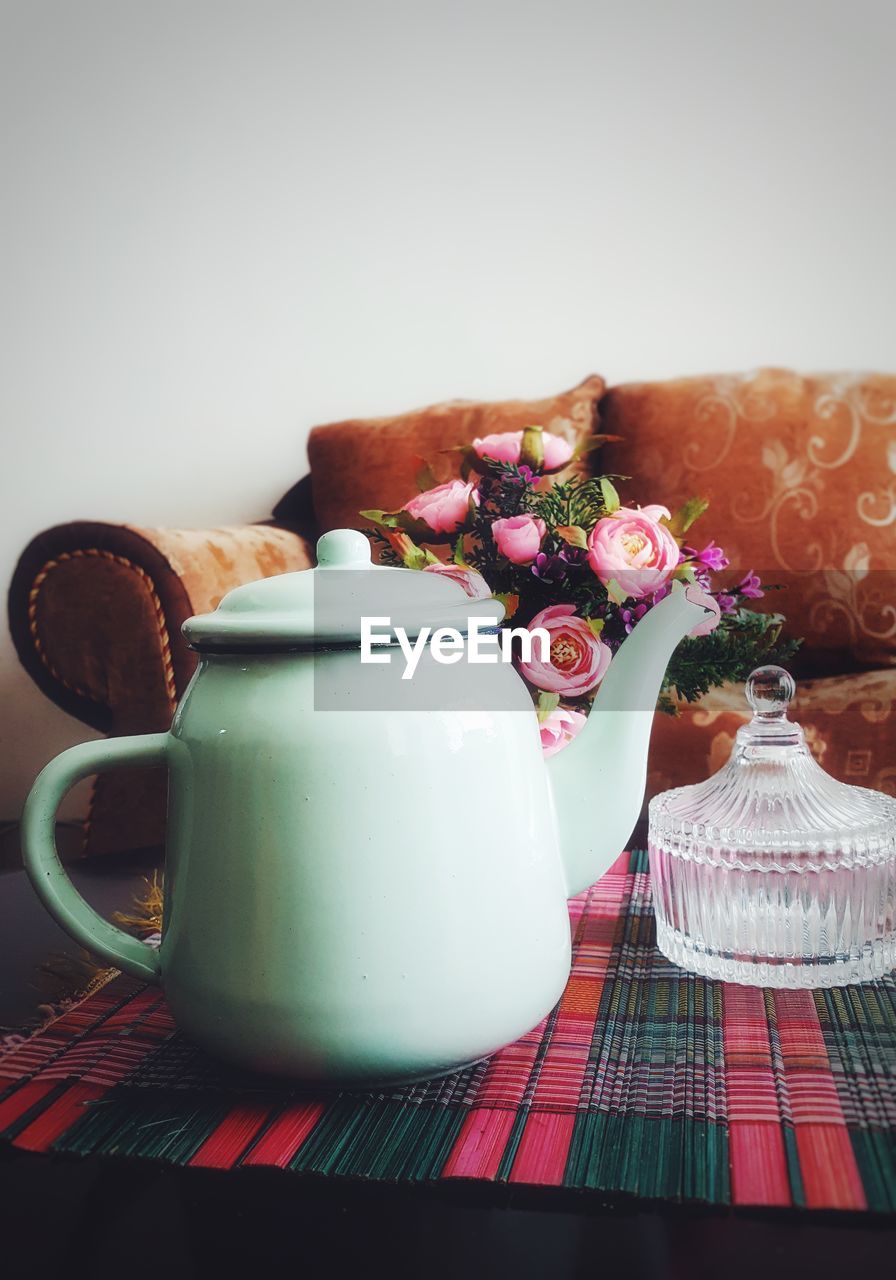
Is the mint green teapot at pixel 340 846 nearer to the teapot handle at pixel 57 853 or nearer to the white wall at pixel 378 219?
the teapot handle at pixel 57 853

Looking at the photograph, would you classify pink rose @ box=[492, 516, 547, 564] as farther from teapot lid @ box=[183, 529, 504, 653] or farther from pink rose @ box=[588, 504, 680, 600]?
teapot lid @ box=[183, 529, 504, 653]

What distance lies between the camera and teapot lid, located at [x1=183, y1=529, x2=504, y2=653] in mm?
356

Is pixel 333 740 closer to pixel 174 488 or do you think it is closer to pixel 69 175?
pixel 174 488

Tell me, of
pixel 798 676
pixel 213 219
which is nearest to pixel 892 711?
pixel 798 676

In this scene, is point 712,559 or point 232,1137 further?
point 712,559

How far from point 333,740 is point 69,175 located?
6.71 ft

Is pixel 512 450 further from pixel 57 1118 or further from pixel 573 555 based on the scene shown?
pixel 57 1118

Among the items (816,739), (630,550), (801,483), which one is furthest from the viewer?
(801,483)

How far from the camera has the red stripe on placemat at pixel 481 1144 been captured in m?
0.31

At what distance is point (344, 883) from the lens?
0.34 metres

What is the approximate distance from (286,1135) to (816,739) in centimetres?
104

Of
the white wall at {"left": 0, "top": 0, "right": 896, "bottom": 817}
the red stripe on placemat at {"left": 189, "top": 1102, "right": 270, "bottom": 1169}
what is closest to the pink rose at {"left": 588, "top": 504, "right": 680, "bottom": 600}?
the red stripe on placemat at {"left": 189, "top": 1102, "right": 270, "bottom": 1169}

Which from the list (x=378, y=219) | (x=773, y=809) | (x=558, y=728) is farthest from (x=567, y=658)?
(x=378, y=219)

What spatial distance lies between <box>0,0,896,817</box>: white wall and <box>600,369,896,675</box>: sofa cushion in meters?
0.39
